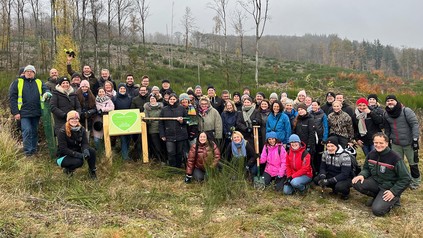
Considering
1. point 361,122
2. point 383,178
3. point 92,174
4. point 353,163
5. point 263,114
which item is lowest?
point 92,174

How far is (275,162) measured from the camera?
583 cm

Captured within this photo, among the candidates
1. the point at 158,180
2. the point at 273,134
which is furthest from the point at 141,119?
the point at 273,134

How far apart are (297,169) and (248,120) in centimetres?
137

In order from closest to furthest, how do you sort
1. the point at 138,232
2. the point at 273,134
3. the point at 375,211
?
the point at 138,232
the point at 375,211
the point at 273,134

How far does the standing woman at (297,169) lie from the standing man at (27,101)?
468 centimetres

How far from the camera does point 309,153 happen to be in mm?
5941

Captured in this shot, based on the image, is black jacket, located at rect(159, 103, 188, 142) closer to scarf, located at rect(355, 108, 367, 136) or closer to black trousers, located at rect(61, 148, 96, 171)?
black trousers, located at rect(61, 148, 96, 171)

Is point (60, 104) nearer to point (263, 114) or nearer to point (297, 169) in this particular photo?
point (263, 114)

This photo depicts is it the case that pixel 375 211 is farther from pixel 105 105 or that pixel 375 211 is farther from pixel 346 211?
pixel 105 105

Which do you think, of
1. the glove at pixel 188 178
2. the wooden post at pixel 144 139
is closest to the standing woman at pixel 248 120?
the glove at pixel 188 178

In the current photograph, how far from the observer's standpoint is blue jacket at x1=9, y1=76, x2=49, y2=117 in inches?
249

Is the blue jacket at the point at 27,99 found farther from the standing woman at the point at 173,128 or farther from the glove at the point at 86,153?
the standing woman at the point at 173,128

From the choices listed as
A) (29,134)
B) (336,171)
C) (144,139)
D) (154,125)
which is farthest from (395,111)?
(29,134)

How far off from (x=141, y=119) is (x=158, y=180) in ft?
4.22
